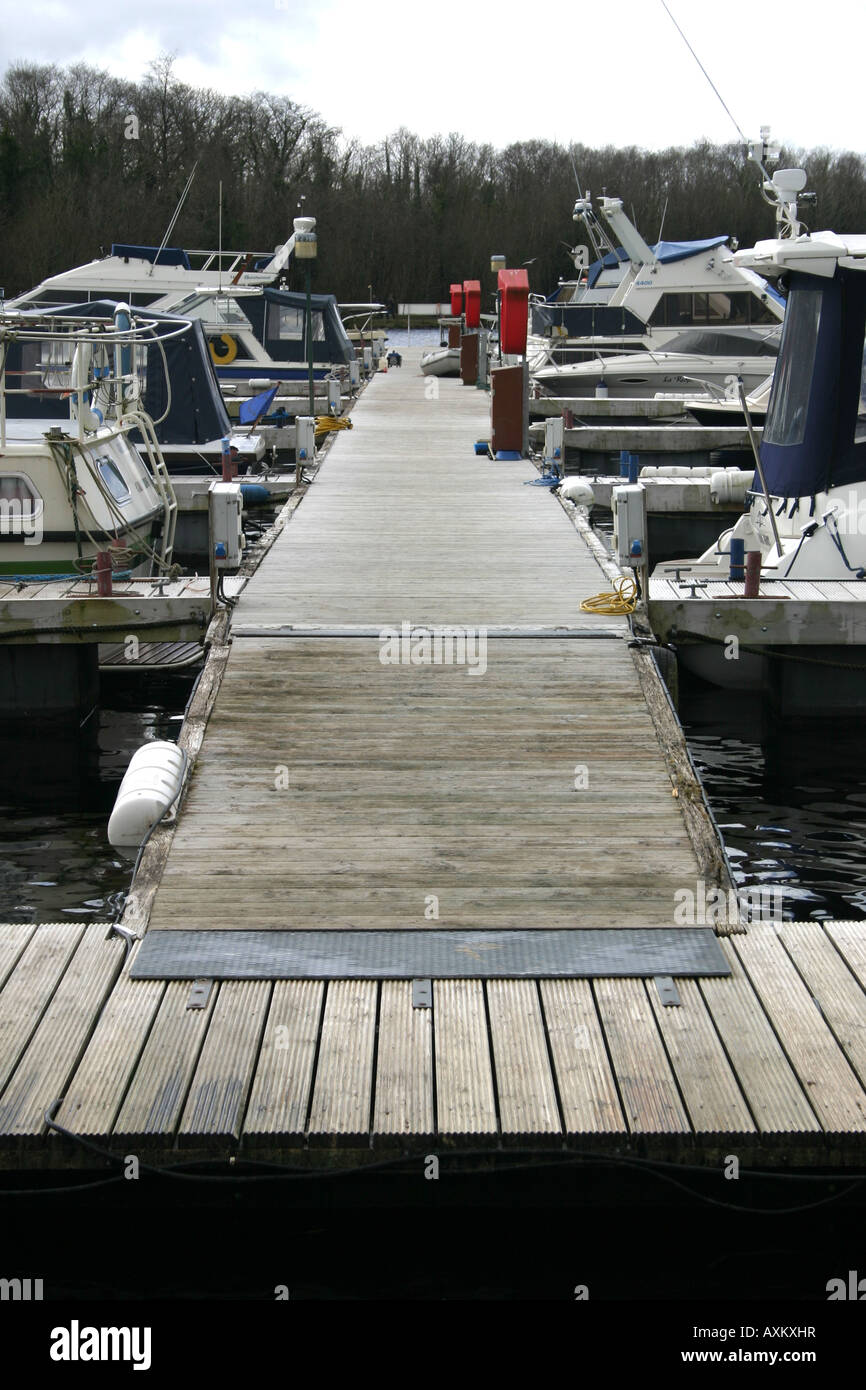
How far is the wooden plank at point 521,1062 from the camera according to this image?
4.67m

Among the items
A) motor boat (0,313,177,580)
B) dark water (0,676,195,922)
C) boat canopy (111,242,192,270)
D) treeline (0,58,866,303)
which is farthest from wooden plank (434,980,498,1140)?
treeline (0,58,866,303)

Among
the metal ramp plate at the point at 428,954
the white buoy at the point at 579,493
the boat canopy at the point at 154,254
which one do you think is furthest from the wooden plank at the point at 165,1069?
the boat canopy at the point at 154,254

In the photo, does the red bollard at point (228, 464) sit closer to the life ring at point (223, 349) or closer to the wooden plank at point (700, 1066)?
the life ring at point (223, 349)

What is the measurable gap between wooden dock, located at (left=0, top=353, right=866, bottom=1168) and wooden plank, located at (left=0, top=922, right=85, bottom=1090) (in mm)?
14

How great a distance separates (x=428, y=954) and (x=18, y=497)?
282 inches

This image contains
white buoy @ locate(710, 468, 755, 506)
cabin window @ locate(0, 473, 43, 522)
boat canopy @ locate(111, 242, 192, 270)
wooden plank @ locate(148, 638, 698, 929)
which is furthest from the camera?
boat canopy @ locate(111, 242, 192, 270)

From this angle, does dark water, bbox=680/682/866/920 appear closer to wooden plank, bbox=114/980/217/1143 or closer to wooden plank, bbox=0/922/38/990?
wooden plank, bbox=114/980/217/1143

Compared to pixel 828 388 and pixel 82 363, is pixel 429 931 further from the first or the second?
pixel 82 363

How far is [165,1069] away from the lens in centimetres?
495

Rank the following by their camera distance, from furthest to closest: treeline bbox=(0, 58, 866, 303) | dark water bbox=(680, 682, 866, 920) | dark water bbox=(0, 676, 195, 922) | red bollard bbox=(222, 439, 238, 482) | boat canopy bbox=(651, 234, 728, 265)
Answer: treeline bbox=(0, 58, 866, 303)
boat canopy bbox=(651, 234, 728, 265)
red bollard bbox=(222, 439, 238, 482)
dark water bbox=(680, 682, 866, 920)
dark water bbox=(0, 676, 195, 922)

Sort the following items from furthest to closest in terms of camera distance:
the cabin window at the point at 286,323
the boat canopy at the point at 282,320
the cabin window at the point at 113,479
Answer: the cabin window at the point at 286,323 → the boat canopy at the point at 282,320 → the cabin window at the point at 113,479

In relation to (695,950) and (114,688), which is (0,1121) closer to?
(695,950)

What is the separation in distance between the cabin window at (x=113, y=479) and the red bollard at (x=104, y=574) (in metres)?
2.53

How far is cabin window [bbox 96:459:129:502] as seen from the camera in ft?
41.2
